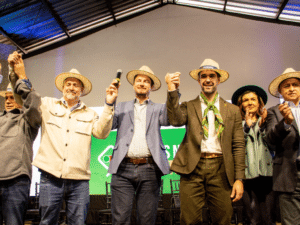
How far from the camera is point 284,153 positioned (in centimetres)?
215

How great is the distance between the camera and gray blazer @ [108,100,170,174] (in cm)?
227

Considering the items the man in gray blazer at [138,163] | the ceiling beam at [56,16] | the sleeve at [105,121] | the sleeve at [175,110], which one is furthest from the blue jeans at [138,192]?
the ceiling beam at [56,16]

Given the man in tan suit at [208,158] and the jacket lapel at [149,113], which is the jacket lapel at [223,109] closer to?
the man in tan suit at [208,158]

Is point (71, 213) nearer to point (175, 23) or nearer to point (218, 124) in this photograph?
point (218, 124)

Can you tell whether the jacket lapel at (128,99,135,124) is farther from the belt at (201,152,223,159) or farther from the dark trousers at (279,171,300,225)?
the dark trousers at (279,171,300,225)

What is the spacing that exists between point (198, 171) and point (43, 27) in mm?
7129

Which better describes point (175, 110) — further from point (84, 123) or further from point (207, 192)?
point (84, 123)

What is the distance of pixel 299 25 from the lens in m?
7.17

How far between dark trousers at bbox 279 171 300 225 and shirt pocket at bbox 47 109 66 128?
1.96 m

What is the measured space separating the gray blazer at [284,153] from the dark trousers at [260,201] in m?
0.44

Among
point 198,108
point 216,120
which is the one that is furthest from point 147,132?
point 216,120

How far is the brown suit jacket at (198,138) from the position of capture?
6.88 ft

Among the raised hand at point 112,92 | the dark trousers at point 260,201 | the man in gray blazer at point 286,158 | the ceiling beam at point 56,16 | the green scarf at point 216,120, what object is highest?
the ceiling beam at point 56,16

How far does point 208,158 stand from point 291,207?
0.72m
